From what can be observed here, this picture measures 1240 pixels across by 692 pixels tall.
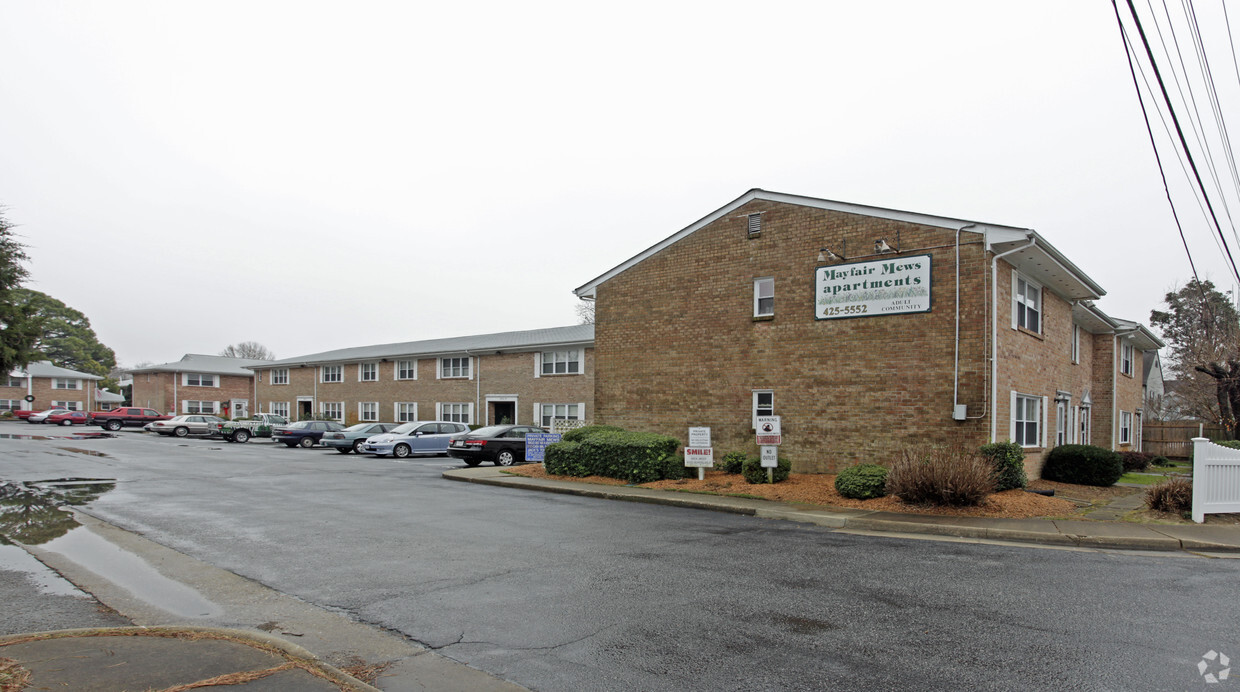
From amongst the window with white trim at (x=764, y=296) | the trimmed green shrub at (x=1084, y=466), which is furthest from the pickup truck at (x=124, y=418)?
the trimmed green shrub at (x=1084, y=466)

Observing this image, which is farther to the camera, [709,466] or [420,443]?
[420,443]

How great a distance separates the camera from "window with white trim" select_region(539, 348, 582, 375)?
32875 millimetres

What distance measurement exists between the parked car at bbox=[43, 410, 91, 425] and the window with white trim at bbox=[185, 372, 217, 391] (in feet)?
25.1

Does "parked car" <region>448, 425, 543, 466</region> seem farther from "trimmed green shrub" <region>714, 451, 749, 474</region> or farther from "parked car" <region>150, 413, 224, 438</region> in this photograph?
"parked car" <region>150, 413, 224, 438</region>

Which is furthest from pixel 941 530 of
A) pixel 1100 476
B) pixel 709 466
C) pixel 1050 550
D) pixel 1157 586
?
pixel 1100 476

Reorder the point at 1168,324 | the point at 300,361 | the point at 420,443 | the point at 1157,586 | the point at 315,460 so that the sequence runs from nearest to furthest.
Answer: the point at 1157,586, the point at 315,460, the point at 420,443, the point at 300,361, the point at 1168,324

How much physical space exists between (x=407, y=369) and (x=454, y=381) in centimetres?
498

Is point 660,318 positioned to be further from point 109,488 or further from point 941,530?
point 109,488

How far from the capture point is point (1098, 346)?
26.5 metres

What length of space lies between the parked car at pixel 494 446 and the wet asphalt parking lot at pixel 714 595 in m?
10.9

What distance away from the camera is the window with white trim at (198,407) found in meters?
62.4

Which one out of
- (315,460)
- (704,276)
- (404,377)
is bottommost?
(315,460)

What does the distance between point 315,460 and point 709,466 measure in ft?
50.9

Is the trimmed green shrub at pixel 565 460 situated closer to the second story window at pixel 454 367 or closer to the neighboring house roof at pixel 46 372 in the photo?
the second story window at pixel 454 367
